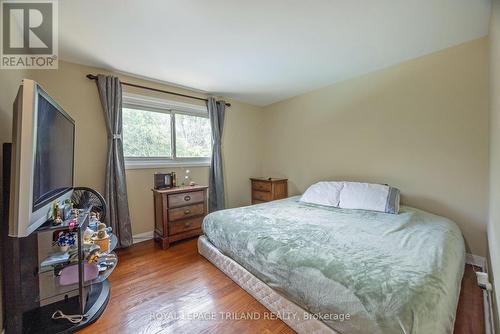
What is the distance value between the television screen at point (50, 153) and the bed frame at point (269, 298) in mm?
1394

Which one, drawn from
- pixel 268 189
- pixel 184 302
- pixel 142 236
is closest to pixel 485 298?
pixel 184 302

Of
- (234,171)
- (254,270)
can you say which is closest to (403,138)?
(254,270)

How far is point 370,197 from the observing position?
7.38 ft

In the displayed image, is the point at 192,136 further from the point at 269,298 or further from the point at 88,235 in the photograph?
the point at 269,298

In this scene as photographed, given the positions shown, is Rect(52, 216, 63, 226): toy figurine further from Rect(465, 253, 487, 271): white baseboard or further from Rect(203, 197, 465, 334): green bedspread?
Rect(465, 253, 487, 271): white baseboard

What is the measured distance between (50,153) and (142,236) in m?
1.80

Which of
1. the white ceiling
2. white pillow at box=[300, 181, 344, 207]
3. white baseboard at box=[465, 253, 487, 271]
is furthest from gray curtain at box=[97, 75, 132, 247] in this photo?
white baseboard at box=[465, 253, 487, 271]

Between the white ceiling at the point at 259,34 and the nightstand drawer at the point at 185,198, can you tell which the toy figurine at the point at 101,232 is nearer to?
the nightstand drawer at the point at 185,198

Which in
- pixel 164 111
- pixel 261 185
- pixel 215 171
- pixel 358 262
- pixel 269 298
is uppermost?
pixel 164 111

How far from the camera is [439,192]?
2.14 m

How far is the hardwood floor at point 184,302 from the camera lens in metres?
1.32

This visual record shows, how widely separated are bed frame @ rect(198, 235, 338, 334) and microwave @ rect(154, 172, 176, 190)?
3.88ft

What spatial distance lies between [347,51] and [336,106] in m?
0.95

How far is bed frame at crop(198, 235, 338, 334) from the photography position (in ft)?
3.82
